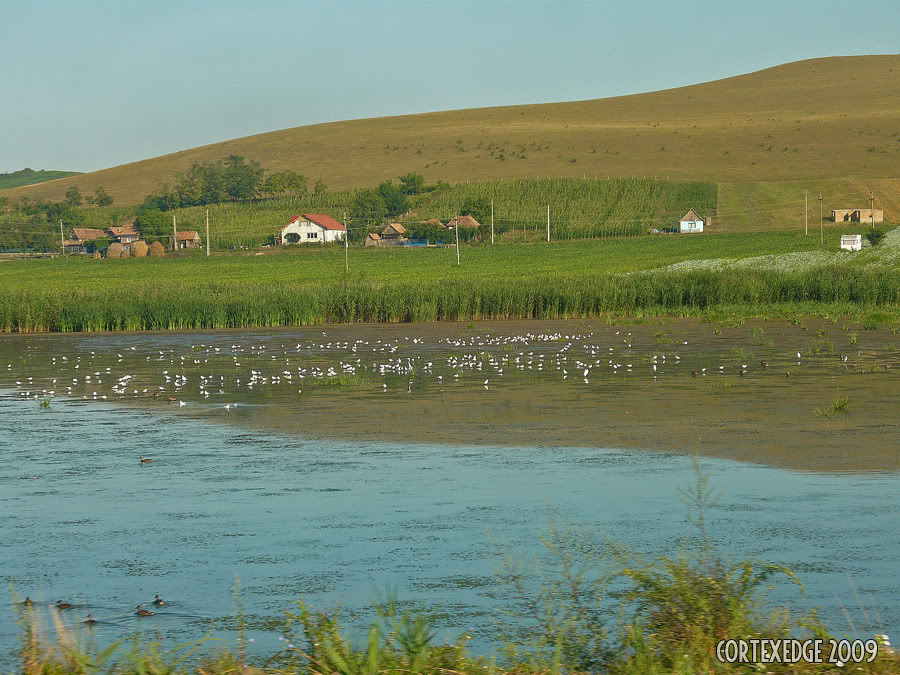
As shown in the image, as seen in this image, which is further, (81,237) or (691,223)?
(81,237)

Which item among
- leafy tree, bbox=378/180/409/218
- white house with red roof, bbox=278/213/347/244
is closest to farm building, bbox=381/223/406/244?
white house with red roof, bbox=278/213/347/244

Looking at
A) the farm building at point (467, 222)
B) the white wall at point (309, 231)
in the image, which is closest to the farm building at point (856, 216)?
the farm building at point (467, 222)

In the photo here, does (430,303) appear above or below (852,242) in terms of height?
below

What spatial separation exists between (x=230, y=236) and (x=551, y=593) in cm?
12289

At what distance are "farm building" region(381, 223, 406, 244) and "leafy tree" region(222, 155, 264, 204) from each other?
48.2 m

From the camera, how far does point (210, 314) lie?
137 ft

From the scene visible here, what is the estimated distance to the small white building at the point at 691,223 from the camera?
107500 millimetres

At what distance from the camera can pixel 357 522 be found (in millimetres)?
11352

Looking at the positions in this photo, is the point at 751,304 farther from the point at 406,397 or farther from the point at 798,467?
the point at 798,467

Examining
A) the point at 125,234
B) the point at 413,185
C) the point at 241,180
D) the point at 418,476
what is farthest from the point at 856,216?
the point at 418,476

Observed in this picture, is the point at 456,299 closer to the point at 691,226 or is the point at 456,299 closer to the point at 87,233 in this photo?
the point at 691,226

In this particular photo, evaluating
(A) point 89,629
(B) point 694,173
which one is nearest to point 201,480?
(A) point 89,629

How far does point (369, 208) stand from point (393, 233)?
15.6m

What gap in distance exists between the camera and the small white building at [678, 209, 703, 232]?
10750 centimetres
